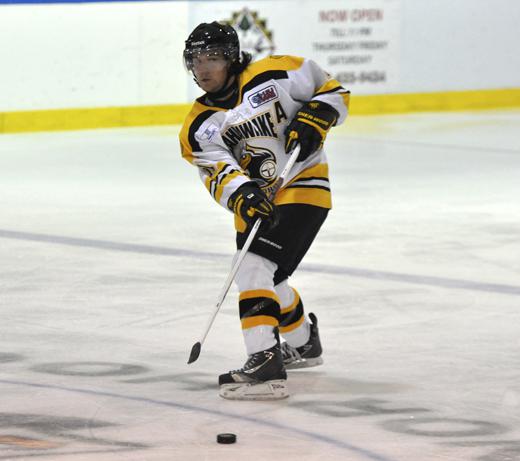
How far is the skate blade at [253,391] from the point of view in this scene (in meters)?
4.54

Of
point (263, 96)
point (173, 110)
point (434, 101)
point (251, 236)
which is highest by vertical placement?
point (263, 96)

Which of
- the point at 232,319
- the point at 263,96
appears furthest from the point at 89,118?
the point at 263,96

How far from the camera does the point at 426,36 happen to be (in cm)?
1502

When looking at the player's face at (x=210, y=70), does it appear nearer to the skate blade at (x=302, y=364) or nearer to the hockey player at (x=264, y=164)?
the hockey player at (x=264, y=164)

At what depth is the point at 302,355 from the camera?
500 cm

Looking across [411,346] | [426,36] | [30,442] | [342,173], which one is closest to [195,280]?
[411,346]

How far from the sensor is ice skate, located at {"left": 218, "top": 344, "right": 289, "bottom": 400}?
4547 mm

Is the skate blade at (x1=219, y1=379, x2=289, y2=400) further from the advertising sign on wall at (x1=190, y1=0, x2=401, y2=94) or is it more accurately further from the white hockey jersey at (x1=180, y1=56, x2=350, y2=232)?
the advertising sign on wall at (x1=190, y1=0, x2=401, y2=94)

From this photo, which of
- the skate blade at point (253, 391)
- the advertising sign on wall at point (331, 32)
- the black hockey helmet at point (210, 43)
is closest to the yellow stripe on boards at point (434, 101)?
the advertising sign on wall at point (331, 32)

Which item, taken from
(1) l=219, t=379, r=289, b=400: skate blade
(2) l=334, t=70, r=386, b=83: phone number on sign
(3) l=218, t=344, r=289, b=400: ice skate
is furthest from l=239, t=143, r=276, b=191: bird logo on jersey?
(2) l=334, t=70, r=386, b=83: phone number on sign

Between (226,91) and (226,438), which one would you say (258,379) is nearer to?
(226,438)

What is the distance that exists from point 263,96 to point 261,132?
0.38ft

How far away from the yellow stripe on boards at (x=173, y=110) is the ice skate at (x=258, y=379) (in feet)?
28.0

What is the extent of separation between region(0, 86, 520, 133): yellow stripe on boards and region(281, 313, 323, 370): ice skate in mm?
8201
